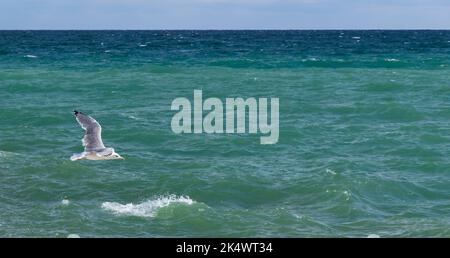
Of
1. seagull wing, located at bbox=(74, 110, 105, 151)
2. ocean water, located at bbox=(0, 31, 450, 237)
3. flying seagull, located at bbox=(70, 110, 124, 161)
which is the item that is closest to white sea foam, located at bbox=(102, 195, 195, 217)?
ocean water, located at bbox=(0, 31, 450, 237)

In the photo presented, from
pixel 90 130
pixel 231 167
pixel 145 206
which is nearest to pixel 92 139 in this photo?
pixel 90 130

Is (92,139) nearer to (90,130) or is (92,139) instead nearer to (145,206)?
(90,130)

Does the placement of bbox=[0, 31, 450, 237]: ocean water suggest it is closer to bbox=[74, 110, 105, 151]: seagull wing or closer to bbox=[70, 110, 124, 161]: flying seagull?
bbox=[70, 110, 124, 161]: flying seagull

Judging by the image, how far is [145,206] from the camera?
693 inches

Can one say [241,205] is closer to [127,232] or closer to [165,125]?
[127,232]

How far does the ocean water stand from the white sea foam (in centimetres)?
5

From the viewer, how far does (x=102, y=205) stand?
17.6 m

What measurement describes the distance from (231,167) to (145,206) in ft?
15.5

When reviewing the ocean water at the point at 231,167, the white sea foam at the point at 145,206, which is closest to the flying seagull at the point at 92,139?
the ocean water at the point at 231,167

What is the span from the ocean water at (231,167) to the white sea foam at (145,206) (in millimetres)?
47

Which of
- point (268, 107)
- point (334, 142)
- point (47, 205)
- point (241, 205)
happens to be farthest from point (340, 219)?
point (268, 107)

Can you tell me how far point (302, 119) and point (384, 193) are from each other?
36.4 ft

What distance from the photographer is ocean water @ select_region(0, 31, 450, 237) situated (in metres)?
16.5

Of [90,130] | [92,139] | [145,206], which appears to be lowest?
[145,206]
